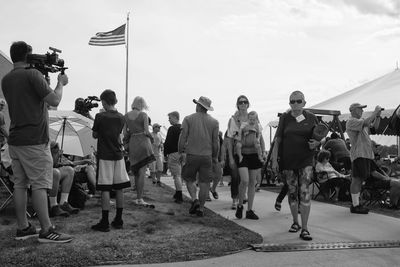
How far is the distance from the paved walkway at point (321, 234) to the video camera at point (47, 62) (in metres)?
2.57

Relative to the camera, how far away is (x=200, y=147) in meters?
7.11

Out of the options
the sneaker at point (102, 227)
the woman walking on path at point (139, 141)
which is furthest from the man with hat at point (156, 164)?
the sneaker at point (102, 227)

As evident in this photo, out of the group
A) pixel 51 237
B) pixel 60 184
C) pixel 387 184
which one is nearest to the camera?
pixel 51 237

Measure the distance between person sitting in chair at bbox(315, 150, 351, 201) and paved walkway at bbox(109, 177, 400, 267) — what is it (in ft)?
1.88

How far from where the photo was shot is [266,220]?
7043 mm

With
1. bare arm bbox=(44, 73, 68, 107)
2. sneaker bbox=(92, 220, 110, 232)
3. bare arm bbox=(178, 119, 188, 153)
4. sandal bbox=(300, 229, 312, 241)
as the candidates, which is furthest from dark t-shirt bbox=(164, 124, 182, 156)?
bare arm bbox=(44, 73, 68, 107)

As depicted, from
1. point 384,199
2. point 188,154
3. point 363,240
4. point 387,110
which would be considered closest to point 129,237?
point 188,154

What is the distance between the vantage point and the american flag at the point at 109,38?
2516 cm

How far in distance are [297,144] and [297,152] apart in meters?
0.11

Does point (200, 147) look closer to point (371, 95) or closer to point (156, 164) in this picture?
point (156, 164)

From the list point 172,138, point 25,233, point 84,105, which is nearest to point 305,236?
point 25,233

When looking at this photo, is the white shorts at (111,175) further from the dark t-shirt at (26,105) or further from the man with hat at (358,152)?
the man with hat at (358,152)

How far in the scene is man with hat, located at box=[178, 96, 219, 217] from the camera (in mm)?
7105

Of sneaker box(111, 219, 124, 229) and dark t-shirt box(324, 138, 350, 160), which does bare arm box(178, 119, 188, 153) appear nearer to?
sneaker box(111, 219, 124, 229)
